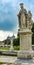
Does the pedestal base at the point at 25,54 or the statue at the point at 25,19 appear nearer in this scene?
the pedestal base at the point at 25,54

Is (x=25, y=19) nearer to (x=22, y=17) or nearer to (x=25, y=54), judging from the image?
(x=22, y=17)

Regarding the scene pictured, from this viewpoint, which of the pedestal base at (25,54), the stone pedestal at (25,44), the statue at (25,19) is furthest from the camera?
the statue at (25,19)

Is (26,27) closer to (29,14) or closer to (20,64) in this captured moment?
(29,14)

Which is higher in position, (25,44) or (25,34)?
(25,34)

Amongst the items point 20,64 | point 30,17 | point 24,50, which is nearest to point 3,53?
point 24,50

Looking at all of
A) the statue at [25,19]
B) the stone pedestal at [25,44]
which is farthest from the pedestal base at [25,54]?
the statue at [25,19]

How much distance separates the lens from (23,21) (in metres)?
10.4

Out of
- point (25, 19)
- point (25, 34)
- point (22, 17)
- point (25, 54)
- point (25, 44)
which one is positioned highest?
point (22, 17)

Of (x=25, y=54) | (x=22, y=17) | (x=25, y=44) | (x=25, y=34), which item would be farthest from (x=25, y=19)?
(x=25, y=54)

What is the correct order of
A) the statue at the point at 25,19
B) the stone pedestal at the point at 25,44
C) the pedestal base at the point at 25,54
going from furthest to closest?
the statue at the point at 25,19 → the stone pedestal at the point at 25,44 → the pedestal base at the point at 25,54

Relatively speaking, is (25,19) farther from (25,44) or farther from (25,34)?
(25,44)

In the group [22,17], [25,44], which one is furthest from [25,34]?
[22,17]

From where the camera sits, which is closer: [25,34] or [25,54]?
[25,54]

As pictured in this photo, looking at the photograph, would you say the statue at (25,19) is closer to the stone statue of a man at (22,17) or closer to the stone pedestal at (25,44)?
the stone statue of a man at (22,17)
